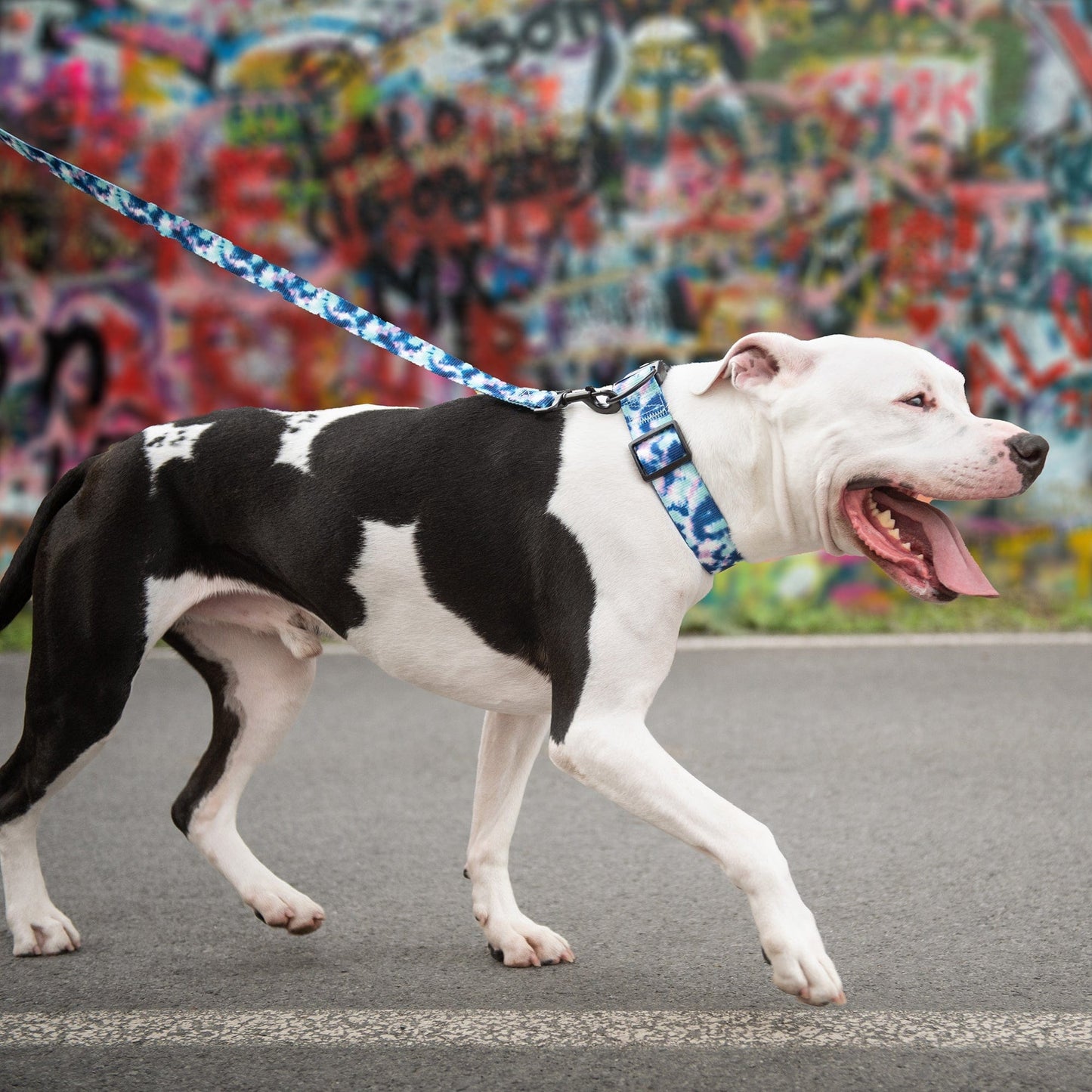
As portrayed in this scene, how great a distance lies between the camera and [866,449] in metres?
2.96

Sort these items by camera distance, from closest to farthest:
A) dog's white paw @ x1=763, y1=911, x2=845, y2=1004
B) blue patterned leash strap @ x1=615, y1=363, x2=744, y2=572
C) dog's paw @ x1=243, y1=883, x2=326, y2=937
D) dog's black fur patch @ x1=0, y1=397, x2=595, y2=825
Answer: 1. dog's white paw @ x1=763, y1=911, x2=845, y2=1004
2. blue patterned leash strap @ x1=615, y1=363, x2=744, y2=572
3. dog's black fur patch @ x1=0, y1=397, x2=595, y2=825
4. dog's paw @ x1=243, y1=883, x2=326, y2=937

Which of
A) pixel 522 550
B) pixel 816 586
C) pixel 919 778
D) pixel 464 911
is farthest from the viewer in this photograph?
pixel 816 586

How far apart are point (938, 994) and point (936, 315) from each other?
20.2 ft

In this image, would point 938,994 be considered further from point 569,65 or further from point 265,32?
point 265,32

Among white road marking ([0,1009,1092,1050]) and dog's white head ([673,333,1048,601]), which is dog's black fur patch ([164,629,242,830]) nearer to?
white road marking ([0,1009,1092,1050])

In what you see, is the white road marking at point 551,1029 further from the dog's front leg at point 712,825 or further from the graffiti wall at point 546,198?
the graffiti wall at point 546,198

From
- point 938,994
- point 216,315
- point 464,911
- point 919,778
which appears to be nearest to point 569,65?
point 216,315

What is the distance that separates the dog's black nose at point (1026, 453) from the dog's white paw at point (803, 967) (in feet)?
3.26

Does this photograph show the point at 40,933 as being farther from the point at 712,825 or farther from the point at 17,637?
the point at 17,637

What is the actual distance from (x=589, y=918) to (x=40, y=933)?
4.43ft

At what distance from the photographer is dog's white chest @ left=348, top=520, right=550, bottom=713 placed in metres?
3.23

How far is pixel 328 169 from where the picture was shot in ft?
29.1

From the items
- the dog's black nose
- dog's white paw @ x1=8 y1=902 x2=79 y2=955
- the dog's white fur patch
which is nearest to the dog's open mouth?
the dog's black nose

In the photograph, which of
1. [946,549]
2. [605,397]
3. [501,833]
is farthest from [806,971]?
[605,397]
